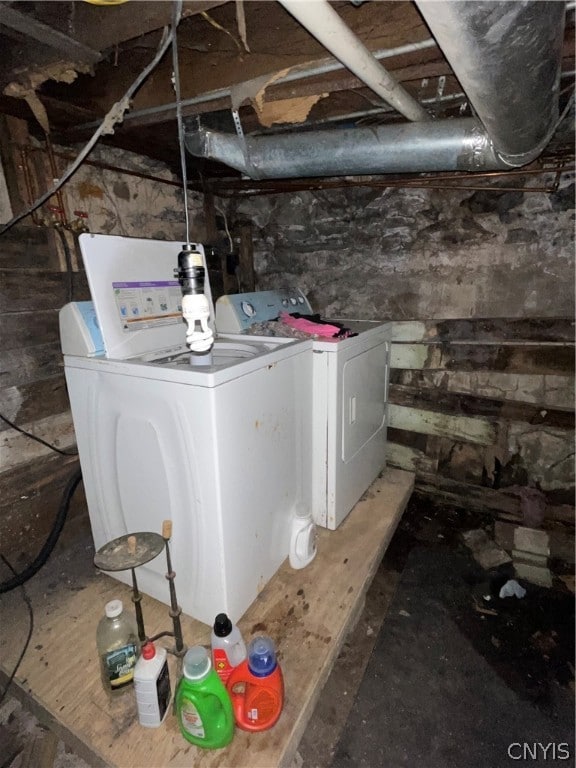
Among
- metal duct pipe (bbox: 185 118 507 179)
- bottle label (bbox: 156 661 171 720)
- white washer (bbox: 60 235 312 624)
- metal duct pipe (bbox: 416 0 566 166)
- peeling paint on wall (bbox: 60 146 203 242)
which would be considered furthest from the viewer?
peeling paint on wall (bbox: 60 146 203 242)

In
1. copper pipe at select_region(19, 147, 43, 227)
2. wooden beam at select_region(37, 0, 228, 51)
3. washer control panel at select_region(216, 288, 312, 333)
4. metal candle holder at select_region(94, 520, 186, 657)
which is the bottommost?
metal candle holder at select_region(94, 520, 186, 657)

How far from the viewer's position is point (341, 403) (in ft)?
5.73

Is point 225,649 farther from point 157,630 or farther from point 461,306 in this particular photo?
point 461,306

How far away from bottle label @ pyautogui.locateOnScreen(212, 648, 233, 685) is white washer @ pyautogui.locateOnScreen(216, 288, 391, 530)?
83 cm

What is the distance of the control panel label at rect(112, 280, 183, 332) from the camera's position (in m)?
1.44

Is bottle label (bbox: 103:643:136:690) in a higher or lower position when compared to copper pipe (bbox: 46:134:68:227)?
lower

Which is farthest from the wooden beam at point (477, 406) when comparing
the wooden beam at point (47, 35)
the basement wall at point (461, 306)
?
the wooden beam at point (47, 35)

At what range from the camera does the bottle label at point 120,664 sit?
3.73 ft

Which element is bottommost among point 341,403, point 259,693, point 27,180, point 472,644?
point 472,644

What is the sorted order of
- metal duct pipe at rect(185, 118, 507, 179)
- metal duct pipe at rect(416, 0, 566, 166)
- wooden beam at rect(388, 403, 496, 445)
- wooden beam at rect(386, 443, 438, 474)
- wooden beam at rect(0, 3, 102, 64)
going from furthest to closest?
1. wooden beam at rect(386, 443, 438, 474)
2. wooden beam at rect(388, 403, 496, 445)
3. metal duct pipe at rect(185, 118, 507, 179)
4. wooden beam at rect(0, 3, 102, 64)
5. metal duct pipe at rect(416, 0, 566, 166)

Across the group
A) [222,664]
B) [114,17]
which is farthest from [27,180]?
[222,664]

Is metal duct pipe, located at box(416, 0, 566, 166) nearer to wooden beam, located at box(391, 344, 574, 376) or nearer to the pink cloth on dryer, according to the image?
the pink cloth on dryer

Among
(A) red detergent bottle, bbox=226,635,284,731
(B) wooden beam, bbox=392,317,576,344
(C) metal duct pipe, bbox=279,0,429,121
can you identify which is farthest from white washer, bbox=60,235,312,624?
(B) wooden beam, bbox=392,317,576,344

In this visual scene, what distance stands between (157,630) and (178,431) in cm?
80
